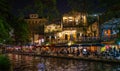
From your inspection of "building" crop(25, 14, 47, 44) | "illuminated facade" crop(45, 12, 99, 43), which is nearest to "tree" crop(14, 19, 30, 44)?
"building" crop(25, 14, 47, 44)

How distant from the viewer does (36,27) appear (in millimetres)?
145125

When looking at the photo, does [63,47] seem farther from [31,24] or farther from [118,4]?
[31,24]

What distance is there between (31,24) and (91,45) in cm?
9108

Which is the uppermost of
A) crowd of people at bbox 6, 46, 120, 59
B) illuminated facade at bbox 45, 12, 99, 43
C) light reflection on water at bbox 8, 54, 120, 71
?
illuminated facade at bbox 45, 12, 99, 43

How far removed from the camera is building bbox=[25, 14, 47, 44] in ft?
429

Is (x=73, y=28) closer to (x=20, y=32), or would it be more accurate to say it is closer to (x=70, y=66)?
(x=20, y=32)

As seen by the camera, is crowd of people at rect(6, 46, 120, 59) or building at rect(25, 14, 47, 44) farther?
building at rect(25, 14, 47, 44)

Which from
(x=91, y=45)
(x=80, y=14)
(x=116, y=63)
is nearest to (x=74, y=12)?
(x=80, y=14)

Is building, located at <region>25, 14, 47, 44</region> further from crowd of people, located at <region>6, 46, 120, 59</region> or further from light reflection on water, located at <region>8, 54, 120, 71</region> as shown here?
light reflection on water, located at <region>8, 54, 120, 71</region>

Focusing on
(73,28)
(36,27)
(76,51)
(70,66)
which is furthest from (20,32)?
(70,66)

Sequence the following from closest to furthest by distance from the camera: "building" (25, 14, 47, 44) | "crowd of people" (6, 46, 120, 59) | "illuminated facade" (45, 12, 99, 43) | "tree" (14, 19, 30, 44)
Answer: "crowd of people" (6, 46, 120, 59) → "illuminated facade" (45, 12, 99, 43) → "tree" (14, 19, 30, 44) → "building" (25, 14, 47, 44)

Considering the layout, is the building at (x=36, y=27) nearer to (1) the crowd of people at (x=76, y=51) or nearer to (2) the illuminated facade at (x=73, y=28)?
(2) the illuminated facade at (x=73, y=28)

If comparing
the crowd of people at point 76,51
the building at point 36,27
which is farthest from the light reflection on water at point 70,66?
the building at point 36,27

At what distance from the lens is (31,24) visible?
15375 centimetres
